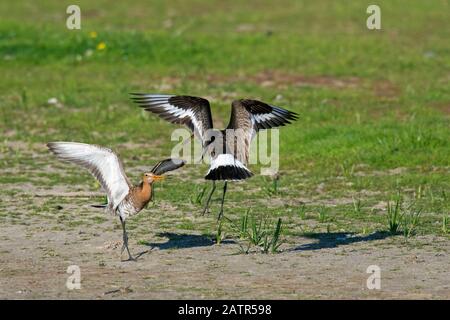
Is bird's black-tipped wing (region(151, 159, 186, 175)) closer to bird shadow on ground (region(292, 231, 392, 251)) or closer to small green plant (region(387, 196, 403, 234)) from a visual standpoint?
bird shadow on ground (region(292, 231, 392, 251))

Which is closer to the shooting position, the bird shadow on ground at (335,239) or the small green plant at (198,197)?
the bird shadow on ground at (335,239)

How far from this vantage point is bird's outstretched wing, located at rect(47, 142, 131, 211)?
912cm

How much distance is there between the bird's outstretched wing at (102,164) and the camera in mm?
9117

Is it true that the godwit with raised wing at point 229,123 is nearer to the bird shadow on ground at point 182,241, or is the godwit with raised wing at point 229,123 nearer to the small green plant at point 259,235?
the small green plant at point 259,235

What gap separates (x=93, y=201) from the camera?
11164mm

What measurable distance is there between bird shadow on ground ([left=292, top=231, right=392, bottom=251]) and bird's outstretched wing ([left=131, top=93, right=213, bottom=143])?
1.37 metres

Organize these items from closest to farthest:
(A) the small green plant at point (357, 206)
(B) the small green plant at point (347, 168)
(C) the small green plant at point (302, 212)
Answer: (C) the small green plant at point (302, 212), (A) the small green plant at point (357, 206), (B) the small green plant at point (347, 168)

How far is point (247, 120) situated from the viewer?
1005 cm

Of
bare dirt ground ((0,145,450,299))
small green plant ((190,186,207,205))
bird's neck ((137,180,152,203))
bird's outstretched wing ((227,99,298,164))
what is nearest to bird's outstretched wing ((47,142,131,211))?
bird's neck ((137,180,152,203))

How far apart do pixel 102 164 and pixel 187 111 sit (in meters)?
1.24

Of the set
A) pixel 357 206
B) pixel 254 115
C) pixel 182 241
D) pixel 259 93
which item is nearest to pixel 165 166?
pixel 182 241

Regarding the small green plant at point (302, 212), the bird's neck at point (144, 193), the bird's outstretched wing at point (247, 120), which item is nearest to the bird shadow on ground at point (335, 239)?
the small green plant at point (302, 212)
